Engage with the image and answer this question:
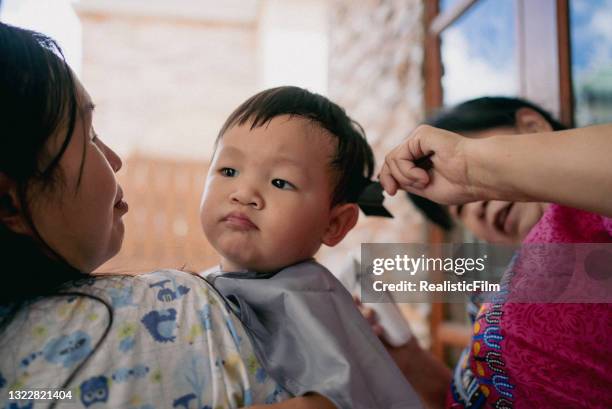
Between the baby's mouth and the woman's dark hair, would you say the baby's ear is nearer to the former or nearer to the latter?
the baby's mouth

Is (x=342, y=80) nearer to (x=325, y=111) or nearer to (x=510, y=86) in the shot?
(x=510, y=86)

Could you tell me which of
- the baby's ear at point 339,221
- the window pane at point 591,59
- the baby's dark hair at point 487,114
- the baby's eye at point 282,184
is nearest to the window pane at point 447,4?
the window pane at point 591,59

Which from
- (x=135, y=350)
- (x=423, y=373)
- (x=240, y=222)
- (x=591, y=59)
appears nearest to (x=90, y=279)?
(x=135, y=350)

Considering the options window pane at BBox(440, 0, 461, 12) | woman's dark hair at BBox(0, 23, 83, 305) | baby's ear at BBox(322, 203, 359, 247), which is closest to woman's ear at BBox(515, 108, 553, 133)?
baby's ear at BBox(322, 203, 359, 247)

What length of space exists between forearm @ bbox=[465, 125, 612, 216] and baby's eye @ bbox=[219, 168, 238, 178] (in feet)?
1.44

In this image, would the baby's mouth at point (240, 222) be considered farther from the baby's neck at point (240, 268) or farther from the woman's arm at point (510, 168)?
the woman's arm at point (510, 168)

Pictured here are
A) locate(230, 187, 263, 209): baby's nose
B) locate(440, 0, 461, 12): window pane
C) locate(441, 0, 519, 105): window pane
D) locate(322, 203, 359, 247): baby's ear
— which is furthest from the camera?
locate(440, 0, 461, 12): window pane

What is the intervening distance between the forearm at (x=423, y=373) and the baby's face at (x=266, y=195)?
42cm

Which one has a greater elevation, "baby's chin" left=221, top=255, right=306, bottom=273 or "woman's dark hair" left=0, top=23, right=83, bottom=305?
"woman's dark hair" left=0, top=23, right=83, bottom=305

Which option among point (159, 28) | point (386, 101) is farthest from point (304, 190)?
point (159, 28)

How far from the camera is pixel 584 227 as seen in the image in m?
0.88

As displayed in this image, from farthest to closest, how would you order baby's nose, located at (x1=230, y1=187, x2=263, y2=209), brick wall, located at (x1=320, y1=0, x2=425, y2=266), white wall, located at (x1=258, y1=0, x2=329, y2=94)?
white wall, located at (x1=258, y1=0, x2=329, y2=94) < brick wall, located at (x1=320, y1=0, x2=425, y2=266) < baby's nose, located at (x1=230, y1=187, x2=263, y2=209)

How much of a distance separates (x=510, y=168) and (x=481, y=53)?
1.74 meters

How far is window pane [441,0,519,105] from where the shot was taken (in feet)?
6.66
